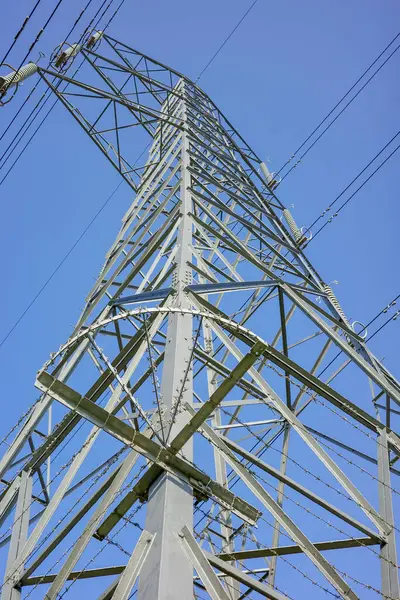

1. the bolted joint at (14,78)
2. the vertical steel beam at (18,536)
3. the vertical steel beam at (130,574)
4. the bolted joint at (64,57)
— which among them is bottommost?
the vertical steel beam at (130,574)

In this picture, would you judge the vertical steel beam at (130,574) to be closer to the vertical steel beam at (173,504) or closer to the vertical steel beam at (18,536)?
the vertical steel beam at (173,504)

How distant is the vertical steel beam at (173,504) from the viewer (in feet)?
16.1

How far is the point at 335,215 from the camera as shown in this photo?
1638 centimetres

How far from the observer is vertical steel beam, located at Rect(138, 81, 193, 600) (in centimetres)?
489

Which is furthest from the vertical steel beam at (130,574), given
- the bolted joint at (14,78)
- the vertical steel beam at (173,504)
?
the bolted joint at (14,78)

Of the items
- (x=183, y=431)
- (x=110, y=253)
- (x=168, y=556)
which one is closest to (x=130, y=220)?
(x=110, y=253)

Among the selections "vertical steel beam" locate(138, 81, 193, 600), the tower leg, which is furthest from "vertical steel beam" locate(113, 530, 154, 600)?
the tower leg

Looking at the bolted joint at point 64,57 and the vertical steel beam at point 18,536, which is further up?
the bolted joint at point 64,57

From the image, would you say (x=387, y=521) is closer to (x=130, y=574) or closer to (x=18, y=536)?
(x=130, y=574)

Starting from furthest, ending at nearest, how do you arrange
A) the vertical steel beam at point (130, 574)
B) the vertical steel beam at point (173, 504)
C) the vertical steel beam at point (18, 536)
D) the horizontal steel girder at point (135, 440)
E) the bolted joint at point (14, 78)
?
1. the bolted joint at point (14, 78)
2. the vertical steel beam at point (18, 536)
3. the horizontal steel girder at point (135, 440)
4. the vertical steel beam at point (130, 574)
5. the vertical steel beam at point (173, 504)

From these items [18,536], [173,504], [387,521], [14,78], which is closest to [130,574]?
[173,504]

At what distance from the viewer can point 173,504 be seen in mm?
5574

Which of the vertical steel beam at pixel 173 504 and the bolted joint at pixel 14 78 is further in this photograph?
the bolted joint at pixel 14 78

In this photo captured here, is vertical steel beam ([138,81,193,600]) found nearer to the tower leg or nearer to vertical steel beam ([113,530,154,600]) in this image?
vertical steel beam ([113,530,154,600])
